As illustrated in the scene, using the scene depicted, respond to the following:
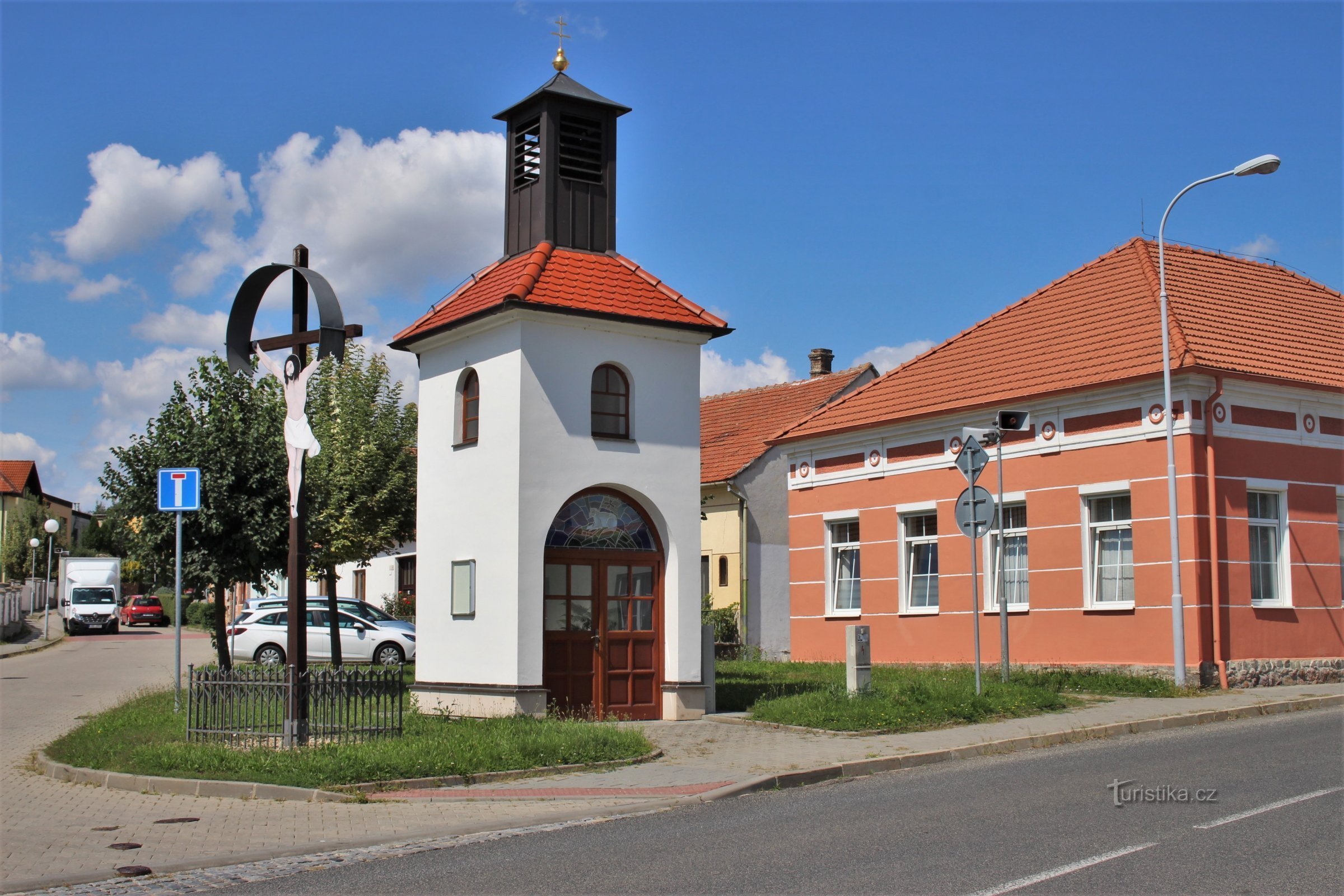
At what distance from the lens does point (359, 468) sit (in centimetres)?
2598

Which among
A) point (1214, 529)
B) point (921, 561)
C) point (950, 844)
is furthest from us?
point (921, 561)

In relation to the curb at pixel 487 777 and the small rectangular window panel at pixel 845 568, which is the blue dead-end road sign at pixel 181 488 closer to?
the curb at pixel 487 777

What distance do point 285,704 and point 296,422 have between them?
9.22 feet

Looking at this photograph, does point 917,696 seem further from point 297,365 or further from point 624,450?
point 297,365

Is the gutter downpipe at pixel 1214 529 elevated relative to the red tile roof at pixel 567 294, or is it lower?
lower

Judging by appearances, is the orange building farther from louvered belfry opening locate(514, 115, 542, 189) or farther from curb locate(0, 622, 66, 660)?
curb locate(0, 622, 66, 660)

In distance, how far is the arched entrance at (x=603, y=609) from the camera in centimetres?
1598

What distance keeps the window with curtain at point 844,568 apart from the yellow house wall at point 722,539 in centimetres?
562

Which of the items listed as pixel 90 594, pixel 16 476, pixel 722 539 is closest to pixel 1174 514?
pixel 722 539

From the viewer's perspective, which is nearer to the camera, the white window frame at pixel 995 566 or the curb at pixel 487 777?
the curb at pixel 487 777

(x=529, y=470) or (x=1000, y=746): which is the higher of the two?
(x=529, y=470)

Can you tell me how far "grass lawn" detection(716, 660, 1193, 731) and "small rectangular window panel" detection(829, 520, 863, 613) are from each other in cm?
356

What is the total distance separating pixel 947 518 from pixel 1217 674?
18.7 feet

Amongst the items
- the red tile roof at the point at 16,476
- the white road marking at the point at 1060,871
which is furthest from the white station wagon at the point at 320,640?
the red tile roof at the point at 16,476
